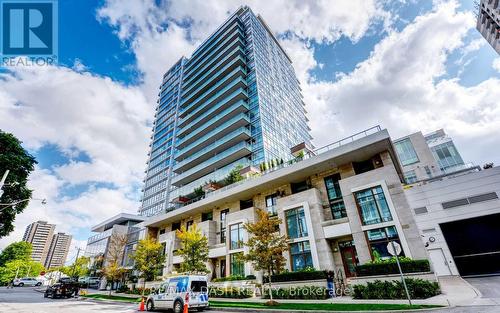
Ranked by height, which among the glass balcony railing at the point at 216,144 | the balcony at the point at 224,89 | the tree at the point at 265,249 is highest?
the balcony at the point at 224,89

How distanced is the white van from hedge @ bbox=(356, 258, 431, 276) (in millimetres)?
10547

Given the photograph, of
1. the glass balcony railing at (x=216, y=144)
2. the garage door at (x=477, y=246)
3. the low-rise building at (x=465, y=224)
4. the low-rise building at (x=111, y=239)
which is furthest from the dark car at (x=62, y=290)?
the garage door at (x=477, y=246)

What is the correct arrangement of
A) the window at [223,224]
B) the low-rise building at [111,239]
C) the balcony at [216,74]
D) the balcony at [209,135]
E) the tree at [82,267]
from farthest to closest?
the balcony at [216,74]
the tree at [82,267]
the balcony at [209,135]
the low-rise building at [111,239]
the window at [223,224]

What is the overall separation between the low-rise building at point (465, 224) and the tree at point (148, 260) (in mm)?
31439

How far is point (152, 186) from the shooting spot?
8106 centimetres

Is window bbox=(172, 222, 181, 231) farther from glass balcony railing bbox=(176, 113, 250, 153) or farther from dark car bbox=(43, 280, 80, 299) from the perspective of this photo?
glass balcony railing bbox=(176, 113, 250, 153)

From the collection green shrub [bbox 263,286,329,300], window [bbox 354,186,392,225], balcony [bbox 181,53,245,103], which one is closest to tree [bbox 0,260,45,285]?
balcony [bbox 181,53,245,103]

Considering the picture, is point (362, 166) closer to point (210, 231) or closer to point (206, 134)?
point (210, 231)

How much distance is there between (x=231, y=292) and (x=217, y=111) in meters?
44.7

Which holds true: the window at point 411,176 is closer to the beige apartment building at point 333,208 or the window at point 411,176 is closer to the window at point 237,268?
the beige apartment building at point 333,208

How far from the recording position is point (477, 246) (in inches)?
937

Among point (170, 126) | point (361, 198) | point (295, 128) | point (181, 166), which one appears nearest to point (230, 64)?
point (295, 128)

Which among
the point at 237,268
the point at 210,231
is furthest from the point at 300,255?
the point at 210,231

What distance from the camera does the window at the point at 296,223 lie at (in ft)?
68.8
